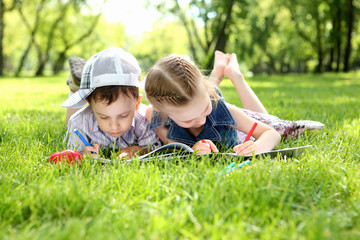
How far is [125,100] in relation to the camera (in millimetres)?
2471

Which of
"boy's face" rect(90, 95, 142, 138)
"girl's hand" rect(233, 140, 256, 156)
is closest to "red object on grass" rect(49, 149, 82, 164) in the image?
"boy's face" rect(90, 95, 142, 138)

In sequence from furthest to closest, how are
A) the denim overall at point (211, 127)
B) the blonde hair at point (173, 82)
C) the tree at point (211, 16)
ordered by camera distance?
the tree at point (211, 16)
the denim overall at point (211, 127)
the blonde hair at point (173, 82)

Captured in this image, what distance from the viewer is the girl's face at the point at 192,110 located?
89.9 inches

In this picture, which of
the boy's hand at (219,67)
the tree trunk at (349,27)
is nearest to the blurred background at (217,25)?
the tree trunk at (349,27)

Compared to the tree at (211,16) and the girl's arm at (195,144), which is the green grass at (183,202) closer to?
the girl's arm at (195,144)

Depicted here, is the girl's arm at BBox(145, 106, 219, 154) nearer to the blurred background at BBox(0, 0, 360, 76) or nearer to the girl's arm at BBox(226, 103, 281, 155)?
the girl's arm at BBox(226, 103, 281, 155)

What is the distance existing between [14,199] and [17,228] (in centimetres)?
20

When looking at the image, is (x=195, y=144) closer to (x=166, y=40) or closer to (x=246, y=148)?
(x=246, y=148)

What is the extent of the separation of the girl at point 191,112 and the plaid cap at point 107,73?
215 mm

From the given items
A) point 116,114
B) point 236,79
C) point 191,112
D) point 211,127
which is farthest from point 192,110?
point 236,79

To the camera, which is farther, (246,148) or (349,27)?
(349,27)

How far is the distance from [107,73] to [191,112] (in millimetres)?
686

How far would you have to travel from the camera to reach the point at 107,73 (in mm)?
2473

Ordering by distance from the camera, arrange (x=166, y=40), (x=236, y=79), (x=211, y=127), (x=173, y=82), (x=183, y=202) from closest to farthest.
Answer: (x=183, y=202) → (x=173, y=82) → (x=211, y=127) → (x=236, y=79) → (x=166, y=40)
